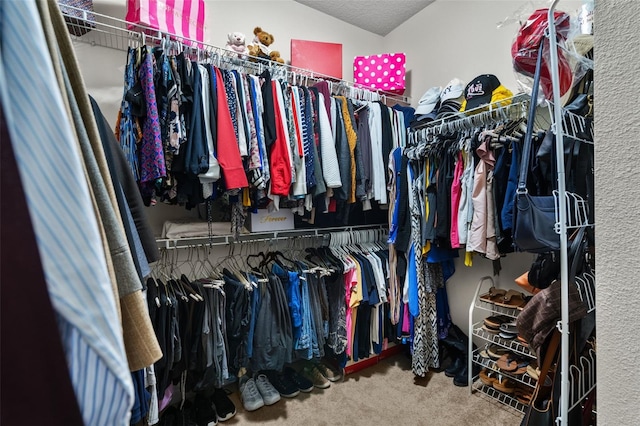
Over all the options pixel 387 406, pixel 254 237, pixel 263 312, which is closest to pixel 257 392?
pixel 263 312

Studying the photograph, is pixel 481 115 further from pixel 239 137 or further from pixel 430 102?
pixel 239 137

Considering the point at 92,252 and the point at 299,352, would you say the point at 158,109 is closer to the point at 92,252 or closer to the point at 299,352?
the point at 92,252

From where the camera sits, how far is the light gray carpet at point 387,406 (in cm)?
167

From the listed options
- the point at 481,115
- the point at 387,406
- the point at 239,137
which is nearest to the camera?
the point at 239,137

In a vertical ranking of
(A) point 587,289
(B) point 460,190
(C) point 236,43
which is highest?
(C) point 236,43

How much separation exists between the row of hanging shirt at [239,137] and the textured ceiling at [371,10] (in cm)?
98

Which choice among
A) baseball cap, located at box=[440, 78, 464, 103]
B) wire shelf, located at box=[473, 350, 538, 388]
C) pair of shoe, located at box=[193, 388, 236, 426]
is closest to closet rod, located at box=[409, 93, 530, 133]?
baseball cap, located at box=[440, 78, 464, 103]

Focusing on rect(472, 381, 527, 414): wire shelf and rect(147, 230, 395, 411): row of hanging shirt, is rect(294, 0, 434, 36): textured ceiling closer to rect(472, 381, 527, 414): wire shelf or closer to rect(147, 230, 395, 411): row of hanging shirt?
rect(147, 230, 395, 411): row of hanging shirt

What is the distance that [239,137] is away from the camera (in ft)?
5.06

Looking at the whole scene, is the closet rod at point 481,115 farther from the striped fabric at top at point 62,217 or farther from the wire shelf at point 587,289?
the striped fabric at top at point 62,217

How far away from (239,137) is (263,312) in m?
0.97

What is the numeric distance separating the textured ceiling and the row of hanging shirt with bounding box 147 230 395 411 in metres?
1.91

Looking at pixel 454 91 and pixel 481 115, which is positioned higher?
pixel 454 91

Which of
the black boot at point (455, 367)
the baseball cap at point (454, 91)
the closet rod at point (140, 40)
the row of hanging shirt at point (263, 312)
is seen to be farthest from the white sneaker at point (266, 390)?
the baseball cap at point (454, 91)
